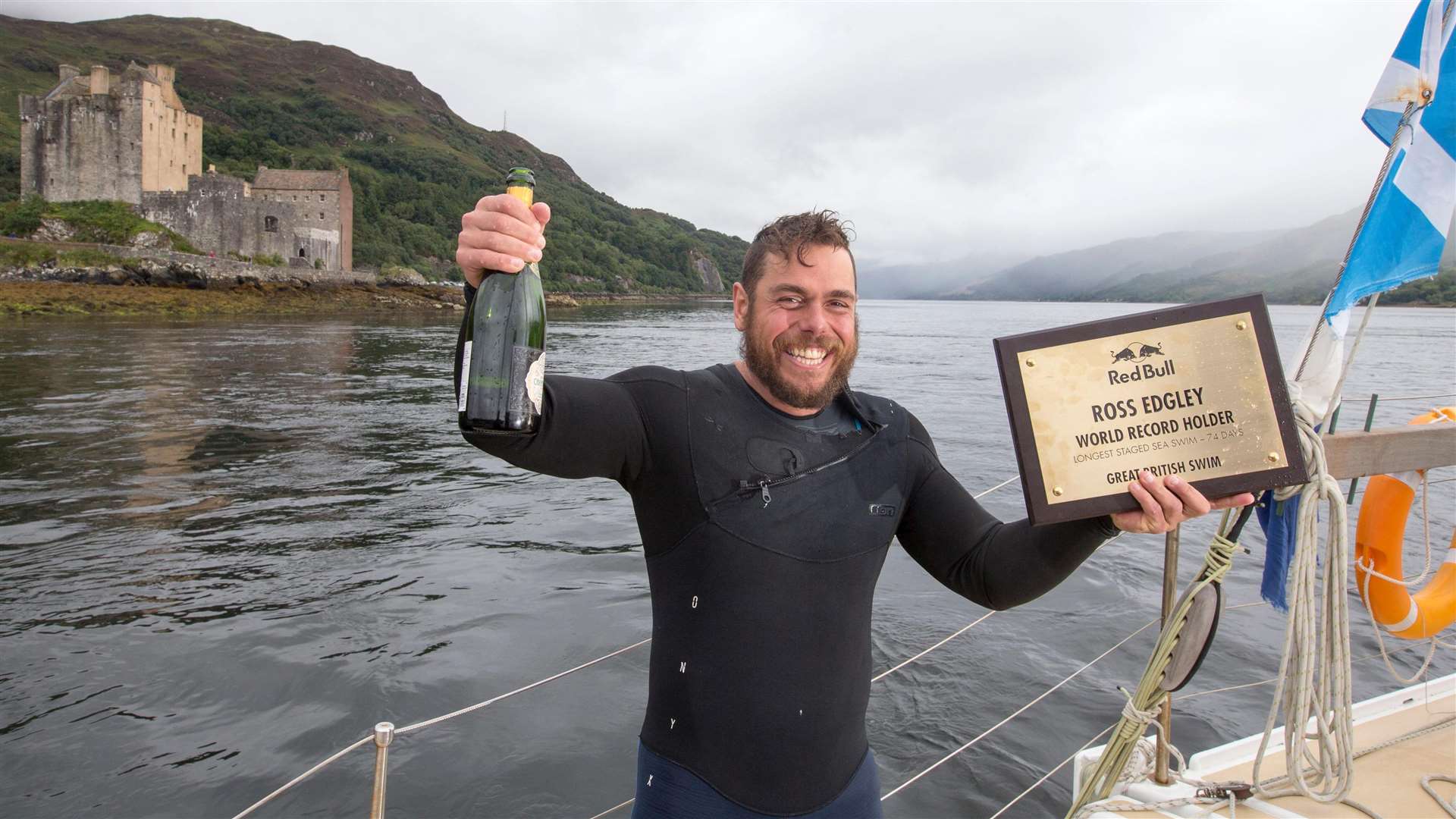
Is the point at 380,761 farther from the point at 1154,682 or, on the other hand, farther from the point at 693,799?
the point at 1154,682

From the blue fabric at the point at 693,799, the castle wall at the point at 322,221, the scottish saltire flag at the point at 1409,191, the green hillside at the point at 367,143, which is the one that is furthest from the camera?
the green hillside at the point at 367,143

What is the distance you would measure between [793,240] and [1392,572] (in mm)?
2914

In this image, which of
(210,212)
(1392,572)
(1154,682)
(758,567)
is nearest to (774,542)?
(758,567)

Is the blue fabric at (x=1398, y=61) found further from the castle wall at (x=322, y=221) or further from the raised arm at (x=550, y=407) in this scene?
the castle wall at (x=322, y=221)

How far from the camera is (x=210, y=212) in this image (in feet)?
162

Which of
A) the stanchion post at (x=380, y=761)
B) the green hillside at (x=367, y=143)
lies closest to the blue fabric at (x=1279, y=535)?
the stanchion post at (x=380, y=761)

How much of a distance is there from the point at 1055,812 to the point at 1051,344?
3.77 m

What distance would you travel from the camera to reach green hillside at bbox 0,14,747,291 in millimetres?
84500

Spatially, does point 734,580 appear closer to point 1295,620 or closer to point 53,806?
point 1295,620

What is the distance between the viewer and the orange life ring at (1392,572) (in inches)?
127

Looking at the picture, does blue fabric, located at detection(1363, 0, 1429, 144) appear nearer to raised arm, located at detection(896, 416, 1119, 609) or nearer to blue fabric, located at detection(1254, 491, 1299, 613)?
blue fabric, located at detection(1254, 491, 1299, 613)

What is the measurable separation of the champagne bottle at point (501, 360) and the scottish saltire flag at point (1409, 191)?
207cm

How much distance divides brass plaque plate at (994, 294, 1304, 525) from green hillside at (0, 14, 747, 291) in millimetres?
73450

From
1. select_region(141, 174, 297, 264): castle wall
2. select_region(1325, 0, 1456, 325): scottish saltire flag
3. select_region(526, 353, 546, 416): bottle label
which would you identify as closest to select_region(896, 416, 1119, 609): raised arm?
select_region(1325, 0, 1456, 325): scottish saltire flag
